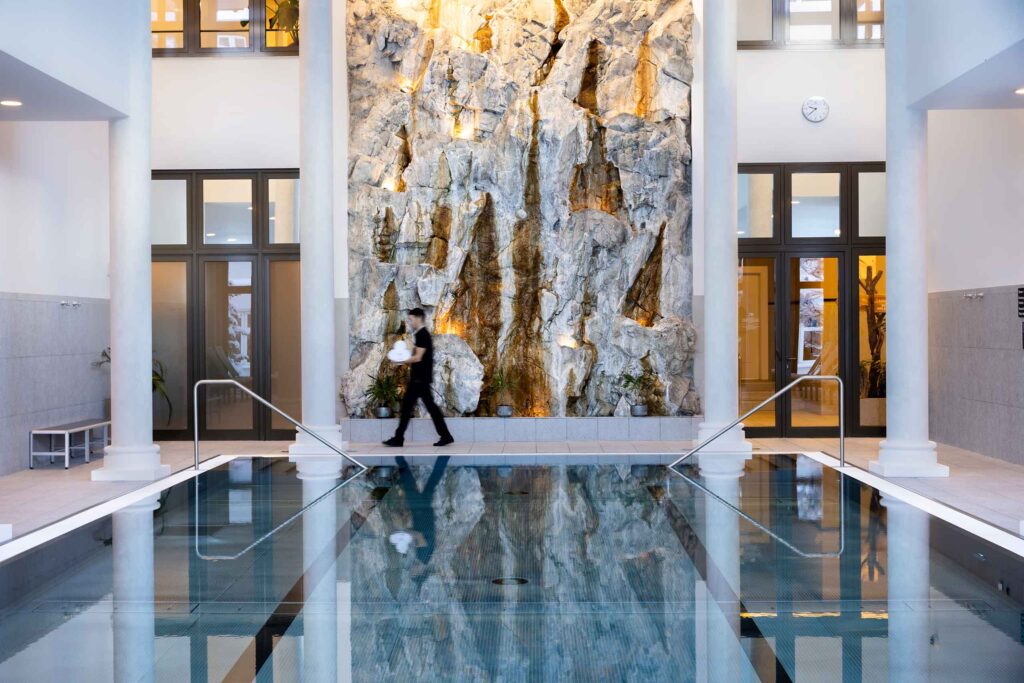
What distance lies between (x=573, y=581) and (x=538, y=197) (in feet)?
30.6

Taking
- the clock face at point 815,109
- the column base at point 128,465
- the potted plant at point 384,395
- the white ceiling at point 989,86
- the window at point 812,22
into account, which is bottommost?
the column base at point 128,465

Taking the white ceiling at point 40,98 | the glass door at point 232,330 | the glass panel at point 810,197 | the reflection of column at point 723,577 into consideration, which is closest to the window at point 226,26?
the glass door at point 232,330

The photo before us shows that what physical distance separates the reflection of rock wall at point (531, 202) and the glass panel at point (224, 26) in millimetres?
1551

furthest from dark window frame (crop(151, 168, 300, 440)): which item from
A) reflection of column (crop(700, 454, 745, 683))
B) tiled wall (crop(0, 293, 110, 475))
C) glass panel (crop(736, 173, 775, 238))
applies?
reflection of column (crop(700, 454, 745, 683))

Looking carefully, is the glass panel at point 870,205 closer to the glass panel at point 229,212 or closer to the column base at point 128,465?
the glass panel at point 229,212

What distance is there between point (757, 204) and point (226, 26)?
8.11 metres

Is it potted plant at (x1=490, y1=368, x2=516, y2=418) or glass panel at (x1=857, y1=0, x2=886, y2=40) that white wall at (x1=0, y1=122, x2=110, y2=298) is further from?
glass panel at (x1=857, y1=0, x2=886, y2=40)

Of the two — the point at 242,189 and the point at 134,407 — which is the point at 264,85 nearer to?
the point at 242,189

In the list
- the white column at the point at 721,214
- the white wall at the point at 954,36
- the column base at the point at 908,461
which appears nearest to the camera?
the white wall at the point at 954,36

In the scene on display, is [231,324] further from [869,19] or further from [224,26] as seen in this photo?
[869,19]

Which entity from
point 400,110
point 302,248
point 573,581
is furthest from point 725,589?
point 400,110

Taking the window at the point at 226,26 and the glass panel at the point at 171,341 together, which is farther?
the window at the point at 226,26

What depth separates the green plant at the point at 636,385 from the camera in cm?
1385

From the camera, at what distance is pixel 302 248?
38.4 feet
